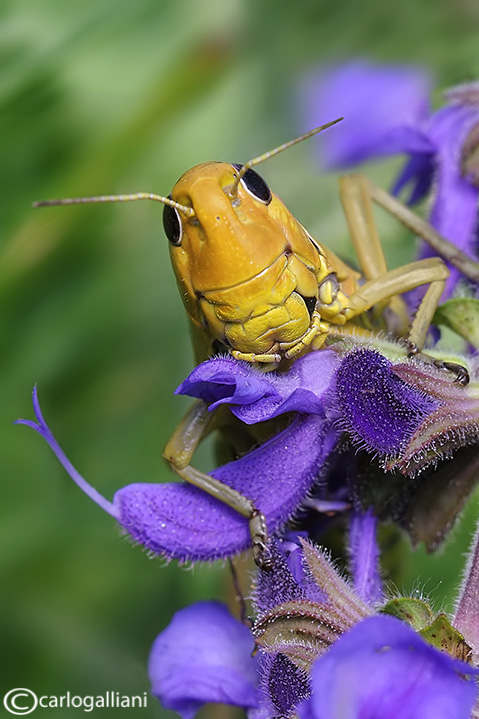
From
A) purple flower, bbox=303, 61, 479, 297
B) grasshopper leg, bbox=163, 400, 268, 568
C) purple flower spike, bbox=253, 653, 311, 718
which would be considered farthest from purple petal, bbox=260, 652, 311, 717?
purple flower, bbox=303, 61, 479, 297

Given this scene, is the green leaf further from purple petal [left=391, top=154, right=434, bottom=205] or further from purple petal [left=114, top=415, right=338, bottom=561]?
purple petal [left=391, top=154, right=434, bottom=205]

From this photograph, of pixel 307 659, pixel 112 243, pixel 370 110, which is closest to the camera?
pixel 307 659

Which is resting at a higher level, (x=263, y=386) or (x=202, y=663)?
(x=263, y=386)

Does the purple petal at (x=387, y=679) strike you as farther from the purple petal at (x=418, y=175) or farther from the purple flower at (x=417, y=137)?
the purple petal at (x=418, y=175)

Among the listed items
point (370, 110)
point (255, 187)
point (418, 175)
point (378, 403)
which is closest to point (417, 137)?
point (418, 175)

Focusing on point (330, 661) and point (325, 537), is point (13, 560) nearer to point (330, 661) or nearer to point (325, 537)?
point (325, 537)

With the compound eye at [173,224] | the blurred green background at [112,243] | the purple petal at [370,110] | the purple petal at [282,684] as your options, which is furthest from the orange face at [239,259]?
the blurred green background at [112,243]

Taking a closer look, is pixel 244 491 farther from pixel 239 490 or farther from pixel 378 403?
pixel 378 403
